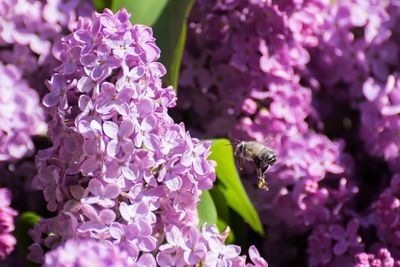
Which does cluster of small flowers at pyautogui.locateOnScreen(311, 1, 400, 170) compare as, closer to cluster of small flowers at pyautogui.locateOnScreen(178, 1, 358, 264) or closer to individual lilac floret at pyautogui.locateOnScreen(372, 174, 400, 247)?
cluster of small flowers at pyautogui.locateOnScreen(178, 1, 358, 264)

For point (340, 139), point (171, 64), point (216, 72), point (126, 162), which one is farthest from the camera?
point (340, 139)

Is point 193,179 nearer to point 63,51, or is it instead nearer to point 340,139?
point 63,51

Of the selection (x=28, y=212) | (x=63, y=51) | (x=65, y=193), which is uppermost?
(x=63, y=51)

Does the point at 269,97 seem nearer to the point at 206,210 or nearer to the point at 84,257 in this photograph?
the point at 206,210

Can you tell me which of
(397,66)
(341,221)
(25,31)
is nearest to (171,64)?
(25,31)

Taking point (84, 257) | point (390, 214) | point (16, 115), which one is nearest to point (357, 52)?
point (390, 214)

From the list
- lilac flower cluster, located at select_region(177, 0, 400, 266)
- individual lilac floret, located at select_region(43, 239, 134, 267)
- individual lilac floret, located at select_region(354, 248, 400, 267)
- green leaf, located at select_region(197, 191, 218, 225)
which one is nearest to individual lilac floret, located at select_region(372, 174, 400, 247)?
lilac flower cluster, located at select_region(177, 0, 400, 266)
